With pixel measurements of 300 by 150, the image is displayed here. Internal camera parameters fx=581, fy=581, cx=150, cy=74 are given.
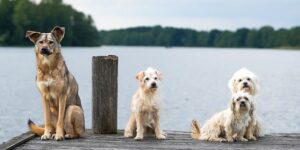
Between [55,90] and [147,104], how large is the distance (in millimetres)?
1244


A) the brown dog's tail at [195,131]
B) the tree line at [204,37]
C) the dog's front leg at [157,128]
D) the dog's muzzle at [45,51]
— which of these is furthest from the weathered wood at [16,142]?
the tree line at [204,37]

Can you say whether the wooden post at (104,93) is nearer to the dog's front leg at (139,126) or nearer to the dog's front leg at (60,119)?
the dog's front leg at (139,126)

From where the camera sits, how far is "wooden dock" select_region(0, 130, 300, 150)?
743cm

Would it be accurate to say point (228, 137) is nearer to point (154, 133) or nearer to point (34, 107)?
point (154, 133)

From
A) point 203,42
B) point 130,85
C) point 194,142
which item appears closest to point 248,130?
point 194,142

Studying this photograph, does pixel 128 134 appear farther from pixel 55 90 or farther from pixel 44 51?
pixel 44 51

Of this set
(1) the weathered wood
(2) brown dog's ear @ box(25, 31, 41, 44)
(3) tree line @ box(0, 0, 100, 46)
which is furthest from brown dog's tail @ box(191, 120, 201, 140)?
(3) tree line @ box(0, 0, 100, 46)

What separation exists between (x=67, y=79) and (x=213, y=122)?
2130 millimetres

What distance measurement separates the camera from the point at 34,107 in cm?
2194

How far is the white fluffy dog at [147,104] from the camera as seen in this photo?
25.3 ft

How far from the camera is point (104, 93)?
27.8 feet

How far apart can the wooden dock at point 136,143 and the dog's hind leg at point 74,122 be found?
0.12 meters

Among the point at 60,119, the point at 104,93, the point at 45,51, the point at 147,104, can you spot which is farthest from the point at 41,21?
the point at 45,51

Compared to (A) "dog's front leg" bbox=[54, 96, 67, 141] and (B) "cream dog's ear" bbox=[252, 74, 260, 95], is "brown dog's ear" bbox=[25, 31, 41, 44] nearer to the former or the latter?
(A) "dog's front leg" bbox=[54, 96, 67, 141]
